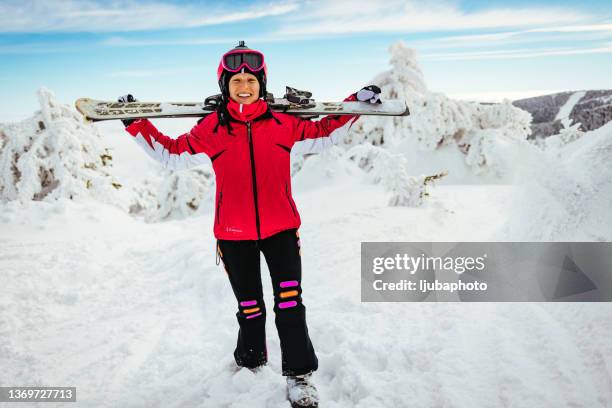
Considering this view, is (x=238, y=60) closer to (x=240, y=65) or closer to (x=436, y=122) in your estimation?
(x=240, y=65)

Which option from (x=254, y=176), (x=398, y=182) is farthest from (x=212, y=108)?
(x=398, y=182)

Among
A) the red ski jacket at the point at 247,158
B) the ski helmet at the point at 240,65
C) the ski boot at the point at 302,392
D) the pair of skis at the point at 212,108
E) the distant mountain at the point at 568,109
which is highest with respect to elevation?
the distant mountain at the point at 568,109

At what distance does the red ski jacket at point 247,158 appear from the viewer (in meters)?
2.95

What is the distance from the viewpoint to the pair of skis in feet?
10.7

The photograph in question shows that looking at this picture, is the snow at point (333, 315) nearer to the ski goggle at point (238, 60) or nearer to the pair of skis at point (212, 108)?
the pair of skis at point (212, 108)

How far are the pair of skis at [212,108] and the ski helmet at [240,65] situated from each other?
6.0 inches

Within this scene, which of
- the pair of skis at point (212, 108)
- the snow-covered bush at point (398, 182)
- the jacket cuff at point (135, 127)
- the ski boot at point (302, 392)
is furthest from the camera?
the snow-covered bush at point (398, 182)

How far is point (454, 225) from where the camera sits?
7961 millimetres

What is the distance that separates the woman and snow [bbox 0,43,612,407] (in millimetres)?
612

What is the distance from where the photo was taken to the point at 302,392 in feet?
9.31

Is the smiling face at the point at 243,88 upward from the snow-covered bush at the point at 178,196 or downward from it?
upward

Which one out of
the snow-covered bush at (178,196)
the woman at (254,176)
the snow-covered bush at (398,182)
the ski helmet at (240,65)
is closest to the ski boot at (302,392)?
the woman at (254,176)

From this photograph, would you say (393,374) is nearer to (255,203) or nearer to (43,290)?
(255,203)

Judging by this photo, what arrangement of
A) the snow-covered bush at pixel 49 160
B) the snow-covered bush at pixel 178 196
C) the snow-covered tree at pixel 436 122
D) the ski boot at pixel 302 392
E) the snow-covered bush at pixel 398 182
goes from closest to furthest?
the ski boot at pixel 302 392 → the snow-covered bush at pixel 398 182 → the snow-covered bush at pixel 49 160 → the snow-covered tree at pixel 436 122 → the snow-covered bush at pixel 178 196
